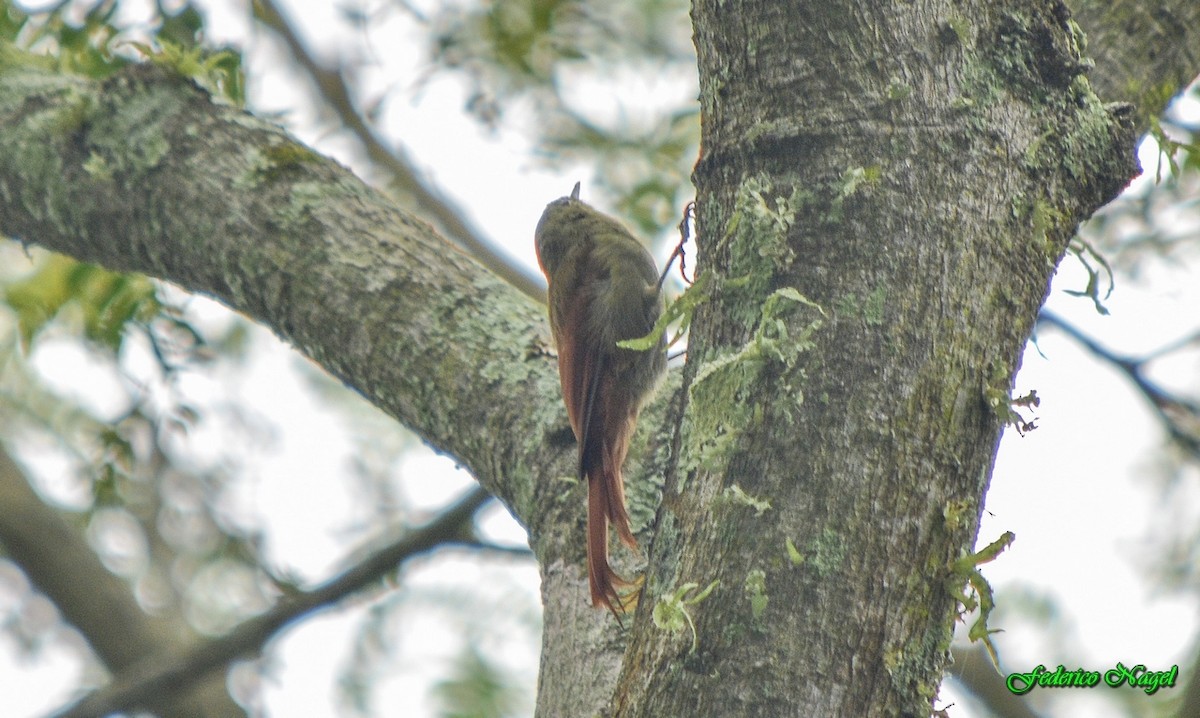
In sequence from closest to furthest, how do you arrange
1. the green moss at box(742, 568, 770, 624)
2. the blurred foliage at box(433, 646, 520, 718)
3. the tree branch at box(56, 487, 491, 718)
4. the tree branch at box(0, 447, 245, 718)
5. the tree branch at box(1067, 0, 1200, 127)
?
the green moss at box(742, 568, 770, 624) → the tree branch at box(1067, 0, 1200, 127) → the tree branch at box(56, 487, 491, 718) → the blurred foliage at box(433, 646, 520, 718) → the tree branch at box(0, 447, 245, 718)

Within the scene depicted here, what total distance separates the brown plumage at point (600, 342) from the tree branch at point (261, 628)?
0.65 metres

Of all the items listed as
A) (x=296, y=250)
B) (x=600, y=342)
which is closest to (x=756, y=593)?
(x=296, y=250)

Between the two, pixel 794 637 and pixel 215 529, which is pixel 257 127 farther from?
pixel 215 529

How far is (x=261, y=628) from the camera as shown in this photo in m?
3.93

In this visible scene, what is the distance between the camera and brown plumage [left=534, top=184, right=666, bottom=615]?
242cm

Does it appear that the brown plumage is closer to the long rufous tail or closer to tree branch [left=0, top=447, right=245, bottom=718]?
the long rufous tail

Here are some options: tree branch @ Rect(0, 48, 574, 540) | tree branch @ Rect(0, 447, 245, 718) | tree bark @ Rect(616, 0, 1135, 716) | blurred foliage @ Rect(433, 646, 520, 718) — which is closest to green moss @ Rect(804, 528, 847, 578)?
tree bark @ Rect(616, 0, 1135, 716)

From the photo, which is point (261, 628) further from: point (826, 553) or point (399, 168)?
point (826, 553)

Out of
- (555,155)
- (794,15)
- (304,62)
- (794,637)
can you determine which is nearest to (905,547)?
(794,637)

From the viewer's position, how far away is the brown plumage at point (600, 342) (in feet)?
7.93

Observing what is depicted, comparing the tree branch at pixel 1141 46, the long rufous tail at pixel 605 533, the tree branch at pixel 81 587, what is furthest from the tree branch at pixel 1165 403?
the tree branch at pixel 81 587

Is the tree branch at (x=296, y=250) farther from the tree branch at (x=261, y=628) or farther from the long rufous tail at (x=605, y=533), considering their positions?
the tree branch at (x=261, y=628)

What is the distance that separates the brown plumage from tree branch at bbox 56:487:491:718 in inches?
25.4

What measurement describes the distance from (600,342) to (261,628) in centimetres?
157
